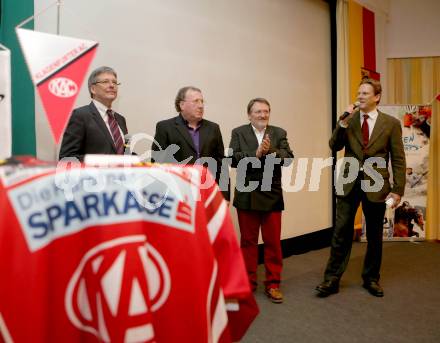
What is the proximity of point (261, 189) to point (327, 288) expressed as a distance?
0.84m

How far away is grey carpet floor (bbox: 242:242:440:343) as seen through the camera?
2.05 metres

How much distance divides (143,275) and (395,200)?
2.24 m

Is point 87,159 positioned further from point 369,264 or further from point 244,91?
point 244,91

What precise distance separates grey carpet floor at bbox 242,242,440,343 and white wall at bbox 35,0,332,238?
42.0 inches

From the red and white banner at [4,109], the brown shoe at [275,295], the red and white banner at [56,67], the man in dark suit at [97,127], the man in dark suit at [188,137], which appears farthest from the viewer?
the brown shoe at [275,295]

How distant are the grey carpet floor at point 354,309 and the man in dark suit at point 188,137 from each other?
3.26 ft

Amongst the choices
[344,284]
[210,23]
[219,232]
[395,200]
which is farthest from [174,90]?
[219,232]

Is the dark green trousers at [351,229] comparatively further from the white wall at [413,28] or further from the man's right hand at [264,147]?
the white wall at [413,28]

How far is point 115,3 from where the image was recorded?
271 centimetres

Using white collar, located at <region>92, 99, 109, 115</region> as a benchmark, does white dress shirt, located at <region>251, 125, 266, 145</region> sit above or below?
below

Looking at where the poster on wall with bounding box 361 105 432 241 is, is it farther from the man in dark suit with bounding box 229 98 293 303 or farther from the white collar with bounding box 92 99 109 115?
the white collar with bounding box 92 99 109 115

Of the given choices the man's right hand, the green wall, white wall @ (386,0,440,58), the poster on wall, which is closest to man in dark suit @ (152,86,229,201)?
the man's right hand

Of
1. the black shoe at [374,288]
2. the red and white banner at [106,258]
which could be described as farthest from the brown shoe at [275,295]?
the red and white banner at [106,258]

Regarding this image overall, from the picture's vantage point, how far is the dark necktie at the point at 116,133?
198 centimetres
